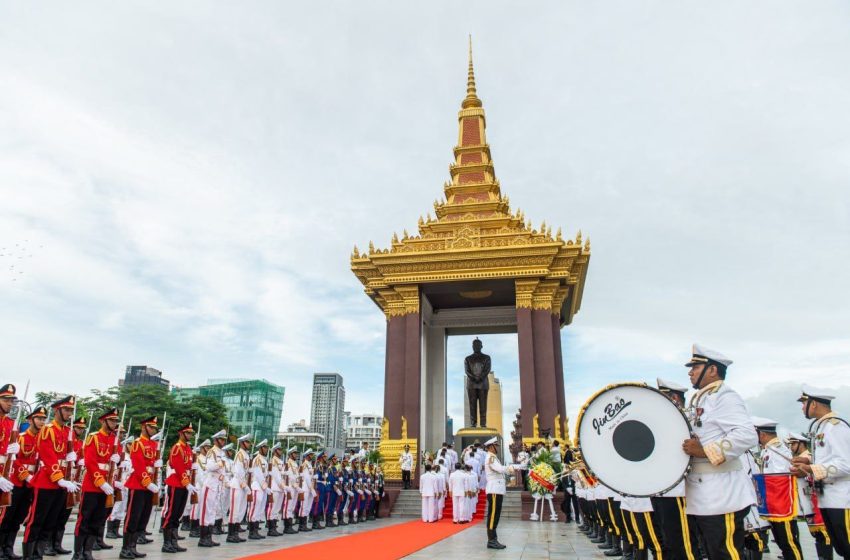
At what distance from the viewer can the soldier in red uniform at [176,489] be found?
8.73 metres

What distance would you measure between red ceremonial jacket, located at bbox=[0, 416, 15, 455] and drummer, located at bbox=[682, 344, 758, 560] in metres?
7.37

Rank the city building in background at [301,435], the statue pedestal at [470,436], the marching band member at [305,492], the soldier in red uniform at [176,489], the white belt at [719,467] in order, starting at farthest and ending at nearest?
the city building in background at [301,435]
the statue pedestal at [470,436]
the marching band member at [305,492]
the soldier in red uniform at [176,489]
the white belt at [719,467]

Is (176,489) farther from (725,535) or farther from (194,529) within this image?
(725,535)

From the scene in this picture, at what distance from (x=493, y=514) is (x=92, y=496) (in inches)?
235

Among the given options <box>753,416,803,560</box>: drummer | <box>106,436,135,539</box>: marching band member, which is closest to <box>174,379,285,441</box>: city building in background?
<box>106,436,135,539</box>: marching band member

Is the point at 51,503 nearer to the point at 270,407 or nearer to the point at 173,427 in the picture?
the point at 173,427

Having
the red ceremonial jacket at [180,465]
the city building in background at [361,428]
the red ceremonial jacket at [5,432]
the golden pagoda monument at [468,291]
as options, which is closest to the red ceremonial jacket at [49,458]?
the red ceremonial jacket at [5,432]

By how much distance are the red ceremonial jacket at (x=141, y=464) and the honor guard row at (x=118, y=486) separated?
0.05 feet

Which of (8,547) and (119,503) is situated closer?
(8,547)

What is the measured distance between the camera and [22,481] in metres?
7.15

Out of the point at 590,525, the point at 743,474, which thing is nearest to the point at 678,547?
the point at 743,474

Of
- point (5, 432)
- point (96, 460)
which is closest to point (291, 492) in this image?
point (96, 460)

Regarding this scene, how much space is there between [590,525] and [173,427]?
33168mm

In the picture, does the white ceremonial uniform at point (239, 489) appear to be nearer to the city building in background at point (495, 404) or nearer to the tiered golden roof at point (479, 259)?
the tiered golden roof at point (479, 259)
